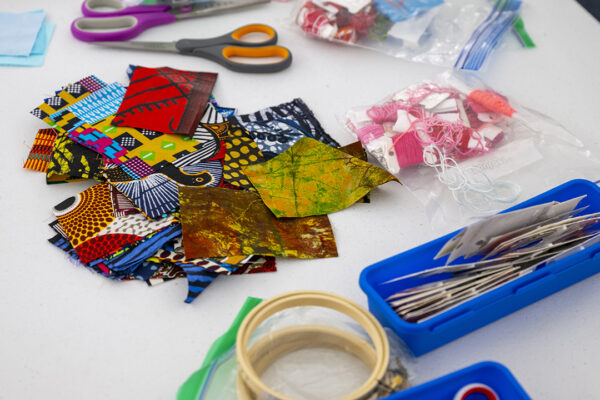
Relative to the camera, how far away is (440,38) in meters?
0.93

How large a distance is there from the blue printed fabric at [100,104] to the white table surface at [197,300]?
6 cm

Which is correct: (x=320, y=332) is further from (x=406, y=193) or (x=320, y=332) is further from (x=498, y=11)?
(x=498, y=11)

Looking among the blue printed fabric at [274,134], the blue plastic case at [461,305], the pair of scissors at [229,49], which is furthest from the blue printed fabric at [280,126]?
A: the blue plastic case at [461,305]

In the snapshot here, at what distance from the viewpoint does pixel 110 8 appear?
966 mm

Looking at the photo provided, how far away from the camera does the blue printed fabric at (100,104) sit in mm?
770

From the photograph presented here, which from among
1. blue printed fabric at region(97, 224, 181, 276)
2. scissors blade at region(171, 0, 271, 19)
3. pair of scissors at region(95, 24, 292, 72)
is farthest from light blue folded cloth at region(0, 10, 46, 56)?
blue printed fabric at region(97, 224, 181, 276)

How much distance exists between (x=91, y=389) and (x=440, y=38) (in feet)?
2.37

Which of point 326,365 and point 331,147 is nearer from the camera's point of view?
point 326,365

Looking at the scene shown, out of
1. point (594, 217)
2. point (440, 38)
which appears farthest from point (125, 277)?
point (440, 38)

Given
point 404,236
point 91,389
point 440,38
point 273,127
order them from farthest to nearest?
point 440,38, point 273,127, point 404,236, point 91,389

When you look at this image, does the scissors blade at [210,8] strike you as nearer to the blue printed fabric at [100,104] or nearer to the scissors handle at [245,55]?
the scissors handle at [245,55]

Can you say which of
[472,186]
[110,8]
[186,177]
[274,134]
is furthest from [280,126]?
[110,8]

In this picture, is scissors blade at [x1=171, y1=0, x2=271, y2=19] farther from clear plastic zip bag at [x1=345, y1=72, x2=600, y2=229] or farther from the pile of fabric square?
clear plastic zip bag at [x1=345, y1=72, x2=600, y2=229]

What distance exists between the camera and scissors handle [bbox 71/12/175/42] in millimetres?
903
